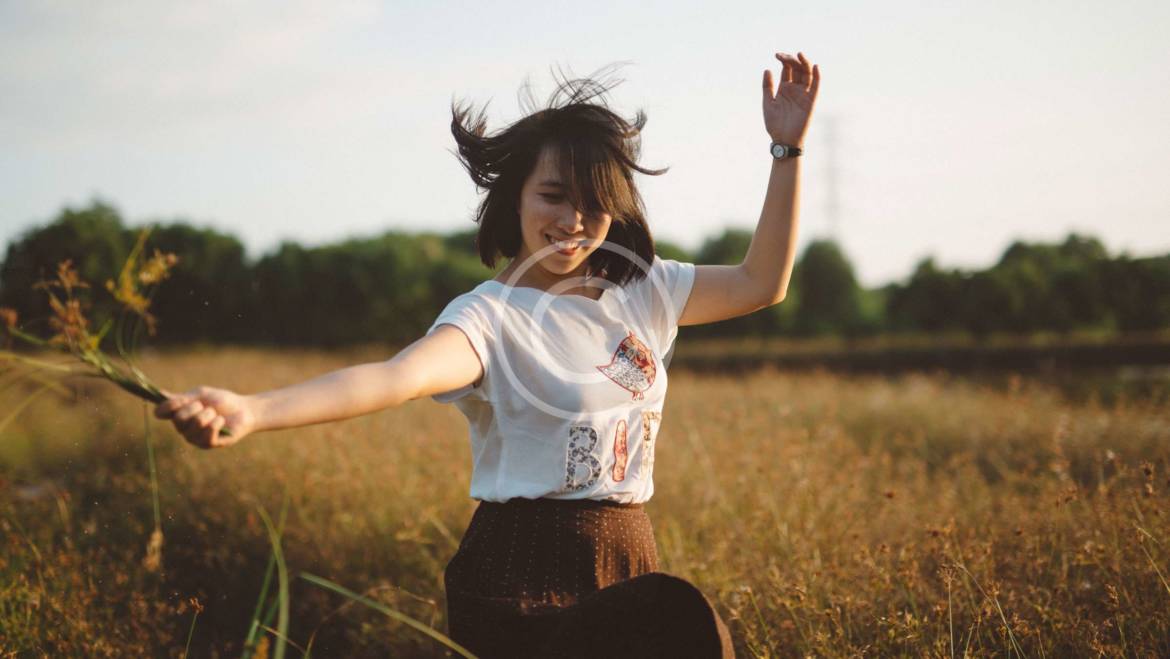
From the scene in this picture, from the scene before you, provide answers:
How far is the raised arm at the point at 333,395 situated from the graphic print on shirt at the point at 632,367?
313mm

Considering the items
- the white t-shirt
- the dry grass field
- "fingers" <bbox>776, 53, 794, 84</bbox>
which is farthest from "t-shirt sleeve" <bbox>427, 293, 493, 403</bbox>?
"fingers" <bbox>776, 53, 794, 84</bbox>

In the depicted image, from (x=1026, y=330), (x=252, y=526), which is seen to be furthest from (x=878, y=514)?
(x=1026, y=330)

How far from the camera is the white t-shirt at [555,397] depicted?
1.86 meters

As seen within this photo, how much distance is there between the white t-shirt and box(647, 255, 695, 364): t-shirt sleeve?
134 mm

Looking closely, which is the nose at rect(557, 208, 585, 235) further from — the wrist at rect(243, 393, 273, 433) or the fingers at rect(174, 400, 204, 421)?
the fingers at rect(174, 400, 204, 421)

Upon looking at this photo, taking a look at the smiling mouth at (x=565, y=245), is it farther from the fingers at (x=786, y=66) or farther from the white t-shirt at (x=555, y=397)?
the fingers at (x=786, y=66)

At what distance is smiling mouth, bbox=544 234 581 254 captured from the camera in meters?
2.01

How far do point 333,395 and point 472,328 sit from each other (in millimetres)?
394

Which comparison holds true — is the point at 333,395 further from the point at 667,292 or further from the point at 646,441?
the point at 667,292

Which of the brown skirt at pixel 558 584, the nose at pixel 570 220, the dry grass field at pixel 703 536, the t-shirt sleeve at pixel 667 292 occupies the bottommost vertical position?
the dry grass field at pixel 703 536

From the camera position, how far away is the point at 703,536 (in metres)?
4.02

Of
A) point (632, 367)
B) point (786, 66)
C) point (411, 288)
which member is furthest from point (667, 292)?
point (411, 288)

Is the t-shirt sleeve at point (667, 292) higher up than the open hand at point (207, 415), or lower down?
higher up

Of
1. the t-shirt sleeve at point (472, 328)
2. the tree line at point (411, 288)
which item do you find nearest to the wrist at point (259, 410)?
the t-shirt sleeve at point (472, 328)
